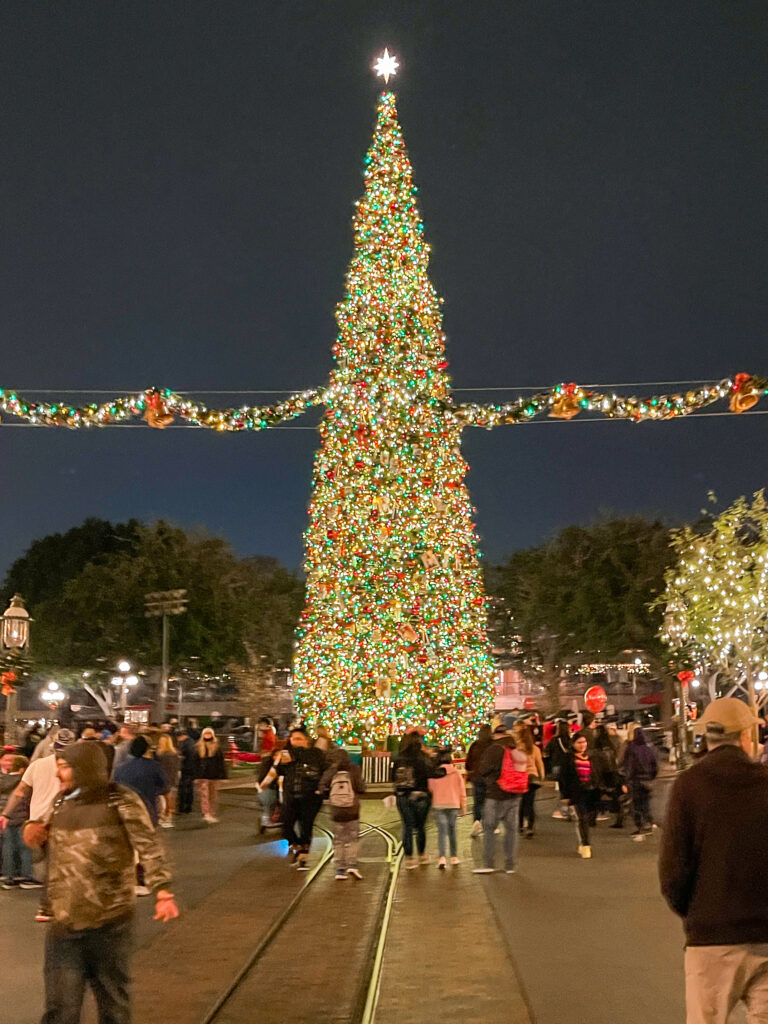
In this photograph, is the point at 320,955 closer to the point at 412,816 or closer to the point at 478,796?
the point at 412,816

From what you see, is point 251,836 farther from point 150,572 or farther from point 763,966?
point 150,572

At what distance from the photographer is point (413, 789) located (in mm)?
14344

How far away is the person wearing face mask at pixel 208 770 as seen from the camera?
21078 mm

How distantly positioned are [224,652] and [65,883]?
4961 centimetres

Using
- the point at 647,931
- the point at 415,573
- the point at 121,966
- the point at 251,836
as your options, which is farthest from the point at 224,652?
the point at 121,966

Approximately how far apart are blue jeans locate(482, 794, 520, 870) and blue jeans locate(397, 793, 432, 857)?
0.77 m

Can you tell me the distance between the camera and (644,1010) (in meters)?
7.23

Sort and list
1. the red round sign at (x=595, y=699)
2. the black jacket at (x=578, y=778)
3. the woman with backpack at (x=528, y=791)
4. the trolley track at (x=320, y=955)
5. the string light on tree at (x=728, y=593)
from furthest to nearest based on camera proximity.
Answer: the string light on tree at (x=728, y=593), the red round sign at (x=595, y=699), the woman with backpack at (x=528, y=791), the black jacket at (x=578, y=778), the trolley track at (x=320, y=955)

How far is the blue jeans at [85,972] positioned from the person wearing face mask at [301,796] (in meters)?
9.13

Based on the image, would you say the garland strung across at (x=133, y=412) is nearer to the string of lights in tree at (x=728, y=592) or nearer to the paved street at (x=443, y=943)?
the paved street at (x=443, y=943)

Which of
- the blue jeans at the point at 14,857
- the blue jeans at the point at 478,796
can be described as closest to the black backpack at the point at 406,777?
the blue jeans at the point at 478,796

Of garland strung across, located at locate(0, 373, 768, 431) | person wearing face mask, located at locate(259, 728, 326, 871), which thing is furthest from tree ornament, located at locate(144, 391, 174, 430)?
person wearing face mask, located at locate(259, 728, 326, 871)

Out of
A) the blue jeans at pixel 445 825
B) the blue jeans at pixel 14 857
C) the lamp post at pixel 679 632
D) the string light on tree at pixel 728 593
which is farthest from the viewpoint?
A: the string light on tree at pixel 728 593

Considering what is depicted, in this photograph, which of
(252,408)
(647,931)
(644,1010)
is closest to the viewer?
(644,1010)
